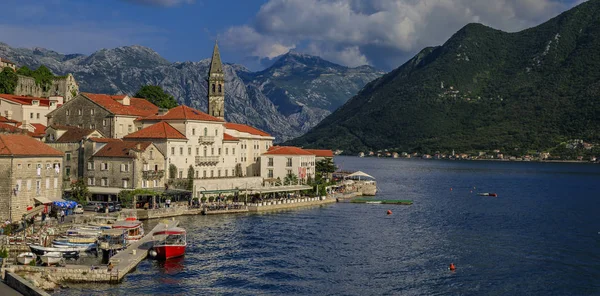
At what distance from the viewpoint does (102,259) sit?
57.7 meters

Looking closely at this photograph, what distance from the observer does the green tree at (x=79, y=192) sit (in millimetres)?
83750

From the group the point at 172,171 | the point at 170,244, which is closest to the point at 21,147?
the point at 170,244

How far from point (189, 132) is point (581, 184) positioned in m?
128

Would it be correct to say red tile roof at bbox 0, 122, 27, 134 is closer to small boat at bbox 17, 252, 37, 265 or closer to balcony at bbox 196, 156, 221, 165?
balcony at bbox 196, 156, 221, 165

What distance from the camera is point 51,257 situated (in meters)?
53.7

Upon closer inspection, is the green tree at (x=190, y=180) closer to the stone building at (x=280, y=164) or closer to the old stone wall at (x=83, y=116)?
the old stone wall at (x=83, y=116)

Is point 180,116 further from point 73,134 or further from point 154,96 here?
point 154,96

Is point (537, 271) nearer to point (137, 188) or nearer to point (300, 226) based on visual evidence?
point (300, 226)

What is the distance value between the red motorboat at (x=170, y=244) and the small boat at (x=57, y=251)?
7063 mm

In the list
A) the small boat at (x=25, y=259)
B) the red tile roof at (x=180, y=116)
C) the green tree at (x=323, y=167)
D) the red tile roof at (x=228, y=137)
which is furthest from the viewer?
the green tree at (x=323, y=167)

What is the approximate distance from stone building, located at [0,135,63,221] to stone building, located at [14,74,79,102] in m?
54.8

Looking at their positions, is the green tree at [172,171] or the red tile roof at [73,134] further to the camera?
the green tree at [172,171]

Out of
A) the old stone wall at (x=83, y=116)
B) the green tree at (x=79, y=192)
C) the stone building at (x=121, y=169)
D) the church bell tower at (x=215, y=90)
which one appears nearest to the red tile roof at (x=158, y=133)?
the stone building at (x=121, y=169)

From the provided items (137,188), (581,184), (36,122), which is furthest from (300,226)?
(581,184)
